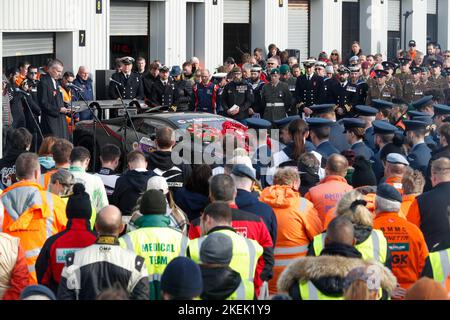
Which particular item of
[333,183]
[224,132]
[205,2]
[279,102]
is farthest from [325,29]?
[333,183]

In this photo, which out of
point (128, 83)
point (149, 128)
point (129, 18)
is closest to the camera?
point (149, 128)

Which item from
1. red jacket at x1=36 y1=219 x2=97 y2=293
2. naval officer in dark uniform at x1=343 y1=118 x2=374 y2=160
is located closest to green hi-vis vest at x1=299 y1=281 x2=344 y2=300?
red jacket at x1=36 y1=219 x2=97 y2=293

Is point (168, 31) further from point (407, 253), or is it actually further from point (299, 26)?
point (407, 253)

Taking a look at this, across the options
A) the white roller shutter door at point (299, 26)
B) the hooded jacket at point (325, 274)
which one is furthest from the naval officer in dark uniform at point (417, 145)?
the white roller shutter door at point (299, 26)

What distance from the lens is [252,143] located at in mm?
14836

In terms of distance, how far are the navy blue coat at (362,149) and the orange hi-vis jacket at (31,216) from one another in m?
4.71

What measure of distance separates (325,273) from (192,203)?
3.21 meters

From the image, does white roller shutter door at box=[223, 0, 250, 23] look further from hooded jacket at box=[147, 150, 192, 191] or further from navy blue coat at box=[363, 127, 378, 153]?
hooded jacket at box=[147, 150, 192, 191]

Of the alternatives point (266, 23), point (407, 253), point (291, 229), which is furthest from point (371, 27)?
point (407, 253)

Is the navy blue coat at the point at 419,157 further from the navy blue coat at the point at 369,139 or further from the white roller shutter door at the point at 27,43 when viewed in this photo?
the white roller shutter door at the point at 27,43

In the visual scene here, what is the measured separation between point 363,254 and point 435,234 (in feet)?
5.17

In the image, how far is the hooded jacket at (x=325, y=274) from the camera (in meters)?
6.80

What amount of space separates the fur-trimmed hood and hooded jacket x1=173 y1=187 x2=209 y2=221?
2959mm

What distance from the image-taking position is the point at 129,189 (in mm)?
10430
